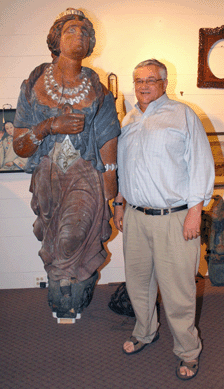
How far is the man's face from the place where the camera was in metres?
2.24

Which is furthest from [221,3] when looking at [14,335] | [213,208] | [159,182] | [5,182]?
[14,335]

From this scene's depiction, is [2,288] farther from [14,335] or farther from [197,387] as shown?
[197,387]

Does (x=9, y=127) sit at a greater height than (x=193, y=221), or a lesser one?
greater

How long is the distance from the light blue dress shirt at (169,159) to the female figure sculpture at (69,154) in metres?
0.25

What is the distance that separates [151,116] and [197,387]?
1.54m

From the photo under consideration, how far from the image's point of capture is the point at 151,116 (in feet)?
7.38

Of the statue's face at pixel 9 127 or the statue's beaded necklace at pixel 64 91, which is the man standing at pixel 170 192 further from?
the statue's face at pixel 9 127

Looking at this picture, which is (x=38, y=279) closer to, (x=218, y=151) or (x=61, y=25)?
(x=218, y=151)

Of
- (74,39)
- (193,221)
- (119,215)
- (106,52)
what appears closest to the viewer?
(193,221)

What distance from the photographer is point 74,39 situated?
225 cm

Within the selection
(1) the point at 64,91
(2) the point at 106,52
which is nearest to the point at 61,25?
(1) the point at 64,91

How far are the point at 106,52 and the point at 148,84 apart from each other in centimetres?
151

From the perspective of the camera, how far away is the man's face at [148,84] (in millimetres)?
2238

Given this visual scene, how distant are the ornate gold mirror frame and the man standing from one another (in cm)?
153
